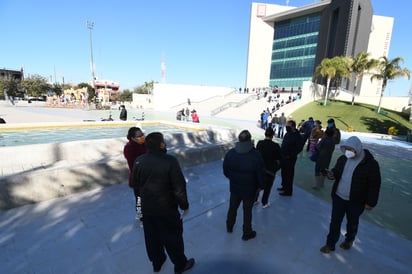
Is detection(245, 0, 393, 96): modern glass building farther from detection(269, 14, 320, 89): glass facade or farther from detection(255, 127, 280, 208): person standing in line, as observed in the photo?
detection(255, 127, 280, 208): person standing in line

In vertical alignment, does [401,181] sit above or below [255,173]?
below

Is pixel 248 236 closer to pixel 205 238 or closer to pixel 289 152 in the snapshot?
pixel 205 238

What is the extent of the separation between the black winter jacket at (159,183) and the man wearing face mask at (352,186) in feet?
6.74

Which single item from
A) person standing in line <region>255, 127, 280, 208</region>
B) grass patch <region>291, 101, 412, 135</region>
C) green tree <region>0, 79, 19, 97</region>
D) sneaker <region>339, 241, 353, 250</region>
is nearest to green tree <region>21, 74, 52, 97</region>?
green tree <region>0, 79, 19, 97</region>

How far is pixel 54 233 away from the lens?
10.6 ft

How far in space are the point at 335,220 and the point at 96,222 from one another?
3.58 meters

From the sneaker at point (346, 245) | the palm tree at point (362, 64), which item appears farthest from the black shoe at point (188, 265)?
the palm tree at point (362, 64)

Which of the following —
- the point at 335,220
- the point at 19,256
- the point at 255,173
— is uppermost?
the point at 255,173

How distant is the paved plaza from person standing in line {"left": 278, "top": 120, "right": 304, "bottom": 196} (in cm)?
31

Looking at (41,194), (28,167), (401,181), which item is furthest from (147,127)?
(401,181)

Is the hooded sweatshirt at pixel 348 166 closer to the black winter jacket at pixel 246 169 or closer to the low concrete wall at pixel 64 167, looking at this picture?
the black winter jacket at pixel 246 169

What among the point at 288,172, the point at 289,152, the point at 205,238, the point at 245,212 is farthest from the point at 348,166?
the point at 205,238

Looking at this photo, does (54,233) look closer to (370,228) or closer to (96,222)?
(96,222)

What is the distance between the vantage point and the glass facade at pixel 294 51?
53375 millimetres
